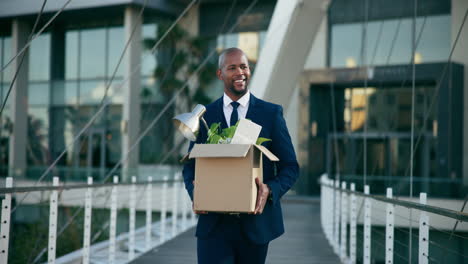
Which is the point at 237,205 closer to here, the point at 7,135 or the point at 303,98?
the point at 303,98

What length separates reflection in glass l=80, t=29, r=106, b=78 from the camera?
1712 cm

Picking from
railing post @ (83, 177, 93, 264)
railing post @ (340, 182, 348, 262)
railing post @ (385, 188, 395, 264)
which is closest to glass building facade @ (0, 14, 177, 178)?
railing post @ (340, 182, 348, 262)

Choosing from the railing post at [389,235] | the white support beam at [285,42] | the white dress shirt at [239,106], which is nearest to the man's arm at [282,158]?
the white dress shirt at [239,106]

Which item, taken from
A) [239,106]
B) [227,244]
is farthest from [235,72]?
[227,244]

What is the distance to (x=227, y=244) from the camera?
1849 millimetres

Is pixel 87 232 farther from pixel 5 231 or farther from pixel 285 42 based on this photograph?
pixel 285 42

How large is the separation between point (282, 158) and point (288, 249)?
4.07 metres

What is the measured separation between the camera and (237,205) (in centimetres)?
170

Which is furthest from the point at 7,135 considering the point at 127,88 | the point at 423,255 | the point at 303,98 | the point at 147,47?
the point at 423,255

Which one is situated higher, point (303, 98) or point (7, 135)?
point (303, 98)

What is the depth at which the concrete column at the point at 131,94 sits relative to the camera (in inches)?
628

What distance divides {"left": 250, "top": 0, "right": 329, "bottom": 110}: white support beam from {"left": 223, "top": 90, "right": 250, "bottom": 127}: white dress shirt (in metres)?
5.06

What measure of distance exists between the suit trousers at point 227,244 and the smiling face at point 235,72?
471 mm

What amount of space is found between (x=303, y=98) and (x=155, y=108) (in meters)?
4.92
